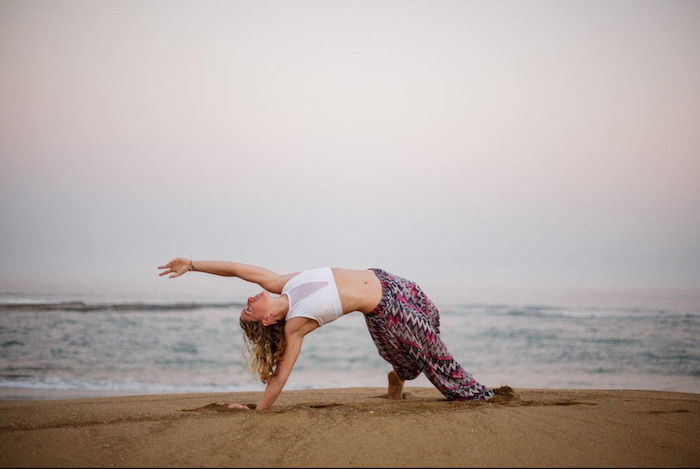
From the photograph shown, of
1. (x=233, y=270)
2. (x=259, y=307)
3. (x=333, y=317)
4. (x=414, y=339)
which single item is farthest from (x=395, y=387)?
(x=233, y=270)

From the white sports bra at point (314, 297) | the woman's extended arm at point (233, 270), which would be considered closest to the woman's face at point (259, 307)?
the white sports bra at point (314, 297)

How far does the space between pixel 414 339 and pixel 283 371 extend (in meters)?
1.17

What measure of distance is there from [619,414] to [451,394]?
1.33 meters

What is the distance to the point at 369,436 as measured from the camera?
138 inches

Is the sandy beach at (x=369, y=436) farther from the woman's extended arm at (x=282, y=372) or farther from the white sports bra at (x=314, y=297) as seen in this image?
the white sports bra at (x=314, y=297)

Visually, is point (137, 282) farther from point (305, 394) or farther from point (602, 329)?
point (305, 394)

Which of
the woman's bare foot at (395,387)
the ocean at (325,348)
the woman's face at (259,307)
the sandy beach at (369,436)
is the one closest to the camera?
the sandy beach at (369,436)

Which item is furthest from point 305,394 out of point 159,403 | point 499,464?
point 499,464

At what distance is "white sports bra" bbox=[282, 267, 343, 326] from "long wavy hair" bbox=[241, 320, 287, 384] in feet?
0.62

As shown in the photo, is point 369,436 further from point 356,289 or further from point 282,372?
point 356,289

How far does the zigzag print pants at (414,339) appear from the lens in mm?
4730

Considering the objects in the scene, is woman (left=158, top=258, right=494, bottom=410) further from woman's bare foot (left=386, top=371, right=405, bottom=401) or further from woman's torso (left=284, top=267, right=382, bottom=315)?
woman's bare foot (left=386, top=371, right=405, bottom=401)

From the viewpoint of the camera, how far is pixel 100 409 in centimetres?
493

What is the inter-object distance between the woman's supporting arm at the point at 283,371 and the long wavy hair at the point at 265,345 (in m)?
0.07
